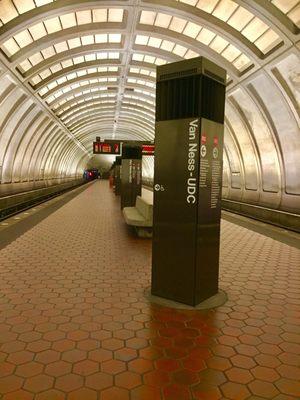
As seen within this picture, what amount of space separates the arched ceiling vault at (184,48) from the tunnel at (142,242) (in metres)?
0.06

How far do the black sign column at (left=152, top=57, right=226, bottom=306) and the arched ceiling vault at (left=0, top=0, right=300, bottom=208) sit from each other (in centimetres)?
746

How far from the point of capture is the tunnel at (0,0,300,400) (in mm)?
3020

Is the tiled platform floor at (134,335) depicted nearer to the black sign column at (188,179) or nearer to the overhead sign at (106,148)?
the black sign column at (188,179)

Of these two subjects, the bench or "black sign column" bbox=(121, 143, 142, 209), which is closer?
the bench

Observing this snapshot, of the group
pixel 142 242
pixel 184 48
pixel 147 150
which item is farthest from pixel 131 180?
pixel 184 48

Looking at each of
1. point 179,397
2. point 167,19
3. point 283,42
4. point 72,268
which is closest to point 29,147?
point 167,19

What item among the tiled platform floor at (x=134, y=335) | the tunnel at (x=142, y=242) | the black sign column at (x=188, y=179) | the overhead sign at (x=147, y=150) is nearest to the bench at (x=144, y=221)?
the tunnel at (x=142, y=242)

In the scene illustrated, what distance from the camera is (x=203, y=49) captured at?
14859 millimetres

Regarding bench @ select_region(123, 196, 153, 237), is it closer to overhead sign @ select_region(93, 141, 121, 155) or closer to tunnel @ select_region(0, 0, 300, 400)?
tunnel @ select_region(0, 0, 300, 400)

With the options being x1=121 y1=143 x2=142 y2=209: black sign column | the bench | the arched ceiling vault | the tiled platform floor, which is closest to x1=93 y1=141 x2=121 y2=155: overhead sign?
the arched ceiling vault

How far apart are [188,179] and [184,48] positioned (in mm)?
14131

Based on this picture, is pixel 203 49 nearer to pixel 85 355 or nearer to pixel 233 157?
pixel 233 157

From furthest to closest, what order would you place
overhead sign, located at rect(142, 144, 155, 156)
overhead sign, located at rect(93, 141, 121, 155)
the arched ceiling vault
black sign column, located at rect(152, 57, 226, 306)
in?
overhead sign, located at rect(93, 141, 121, 155) → overhead sign, located at rect(142, 144, 155, 156) → the arched ceiling vault → black sign column, located at rect(152, 57, 226, 306)

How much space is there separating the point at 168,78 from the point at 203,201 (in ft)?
5.65
